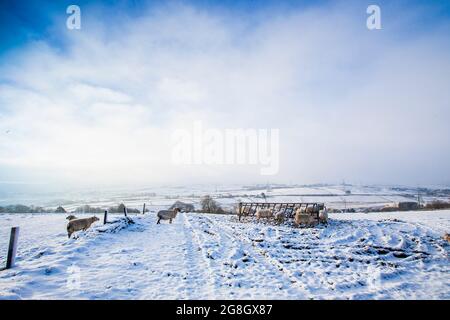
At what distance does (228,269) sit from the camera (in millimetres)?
6484

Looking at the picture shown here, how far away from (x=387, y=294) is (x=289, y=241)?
5452 millimetres

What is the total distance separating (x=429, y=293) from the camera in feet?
18.0

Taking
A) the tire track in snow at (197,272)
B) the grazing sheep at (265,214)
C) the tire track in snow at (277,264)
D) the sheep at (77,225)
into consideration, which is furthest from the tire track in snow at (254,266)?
the grazing sheep at (265,214)

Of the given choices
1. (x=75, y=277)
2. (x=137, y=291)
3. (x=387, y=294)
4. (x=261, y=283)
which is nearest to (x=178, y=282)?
(x=137, y=291)

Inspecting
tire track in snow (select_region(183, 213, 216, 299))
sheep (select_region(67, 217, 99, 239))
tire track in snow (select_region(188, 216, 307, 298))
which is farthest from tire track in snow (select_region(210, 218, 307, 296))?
sheep (select_region(67, 217, 99, 239))

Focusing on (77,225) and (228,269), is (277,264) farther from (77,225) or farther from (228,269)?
(77,225)

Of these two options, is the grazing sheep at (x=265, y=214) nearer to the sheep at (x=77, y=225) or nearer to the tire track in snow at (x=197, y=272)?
the tire track in snow at (x=197, y=272)

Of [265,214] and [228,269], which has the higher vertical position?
[228,269]

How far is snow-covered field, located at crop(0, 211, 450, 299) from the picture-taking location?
4.95 m

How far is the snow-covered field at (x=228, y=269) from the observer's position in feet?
16.2

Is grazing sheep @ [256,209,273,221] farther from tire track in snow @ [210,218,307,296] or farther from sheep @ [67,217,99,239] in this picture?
sheep @ [67,217,99,239]

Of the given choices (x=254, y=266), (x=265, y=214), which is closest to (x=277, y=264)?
(x=254, y=266)

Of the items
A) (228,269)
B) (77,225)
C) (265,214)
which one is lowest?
(265,214)

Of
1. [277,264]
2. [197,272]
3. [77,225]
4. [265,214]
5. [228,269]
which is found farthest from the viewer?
[265,214]
